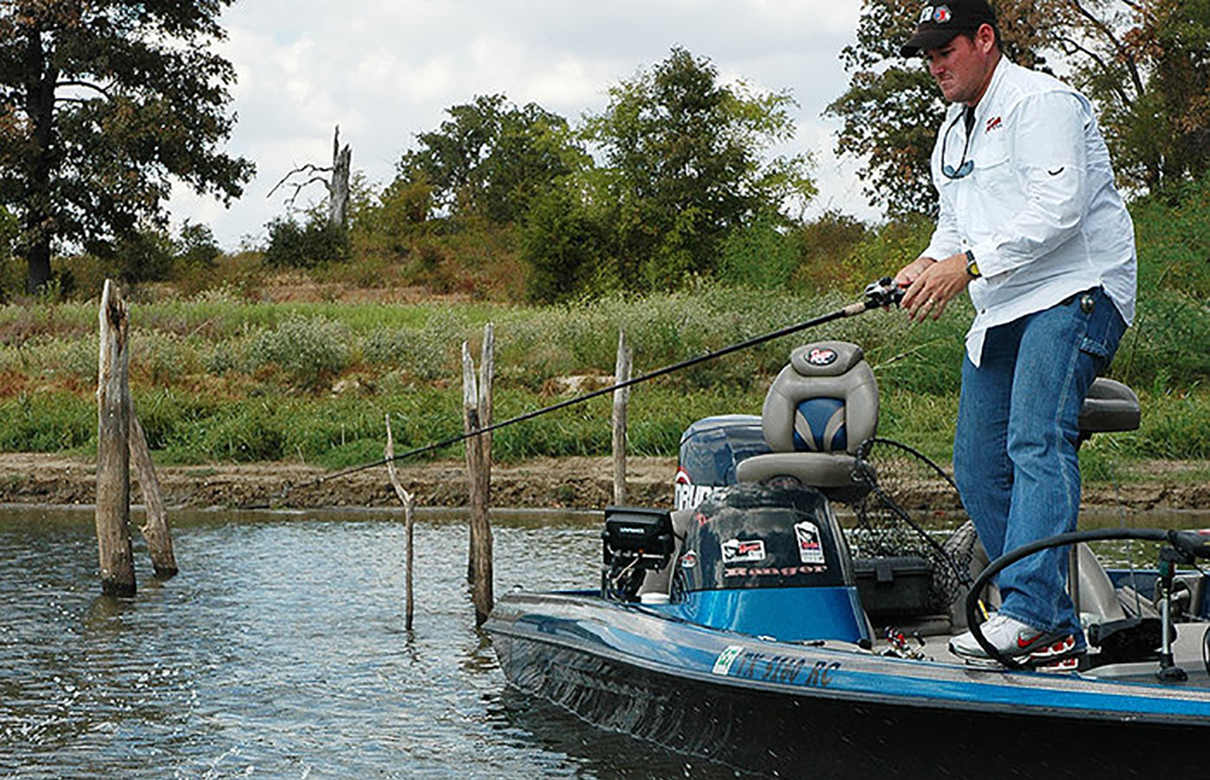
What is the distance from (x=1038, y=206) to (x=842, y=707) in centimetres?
165

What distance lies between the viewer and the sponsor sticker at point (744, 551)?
6.06 meters

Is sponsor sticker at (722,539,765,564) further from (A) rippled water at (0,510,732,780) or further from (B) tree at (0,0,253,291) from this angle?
(B) tree at (0,0,253,291)

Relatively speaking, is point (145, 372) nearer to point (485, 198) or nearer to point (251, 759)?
point (251, 759)

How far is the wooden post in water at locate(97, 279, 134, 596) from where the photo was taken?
1115cm

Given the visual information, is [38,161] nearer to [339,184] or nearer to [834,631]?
[339,184]

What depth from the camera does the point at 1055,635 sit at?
184 inches

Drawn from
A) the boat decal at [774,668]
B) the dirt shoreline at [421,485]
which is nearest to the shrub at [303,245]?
the dirt shoreline at [421,485]

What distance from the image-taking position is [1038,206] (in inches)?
184

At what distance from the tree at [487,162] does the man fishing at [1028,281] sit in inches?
1254

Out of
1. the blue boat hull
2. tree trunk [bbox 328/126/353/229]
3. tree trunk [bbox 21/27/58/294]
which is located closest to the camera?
the blue boat hull

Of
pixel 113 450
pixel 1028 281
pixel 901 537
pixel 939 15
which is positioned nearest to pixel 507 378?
pixel 113 450

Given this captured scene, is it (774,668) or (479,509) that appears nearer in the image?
(774,668)

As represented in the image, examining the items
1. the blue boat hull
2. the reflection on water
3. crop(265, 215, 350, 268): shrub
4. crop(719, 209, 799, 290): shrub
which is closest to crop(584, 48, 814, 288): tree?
crop(719, 209, 799, 290): shrub

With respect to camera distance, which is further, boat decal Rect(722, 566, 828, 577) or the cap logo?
boat decal Rect(722, 566, 828, 577)
